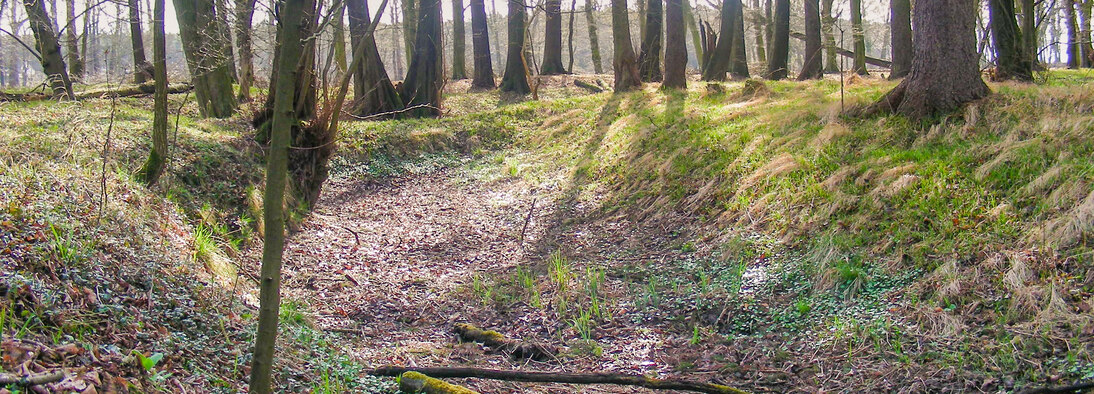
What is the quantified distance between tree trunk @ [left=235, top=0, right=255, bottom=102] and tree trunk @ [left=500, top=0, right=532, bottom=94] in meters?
6.92

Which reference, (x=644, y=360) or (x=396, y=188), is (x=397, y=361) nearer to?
(x=644, y=360)

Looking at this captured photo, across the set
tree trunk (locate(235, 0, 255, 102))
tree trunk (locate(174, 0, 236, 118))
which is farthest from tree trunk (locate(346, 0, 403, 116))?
tree trunk (locate(174, 0, 236, 118))

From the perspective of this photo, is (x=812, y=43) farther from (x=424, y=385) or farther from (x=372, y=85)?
(x=424, y=385)

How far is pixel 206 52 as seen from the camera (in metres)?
11.0

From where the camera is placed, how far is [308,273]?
6.91 meters

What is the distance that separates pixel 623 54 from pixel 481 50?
580 centimetres

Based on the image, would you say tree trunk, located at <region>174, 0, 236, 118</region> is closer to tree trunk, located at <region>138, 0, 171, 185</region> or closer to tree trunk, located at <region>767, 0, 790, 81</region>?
tree trunk, located at <region>138, 0, 171, 185</region>

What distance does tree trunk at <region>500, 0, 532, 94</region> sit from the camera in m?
18.4

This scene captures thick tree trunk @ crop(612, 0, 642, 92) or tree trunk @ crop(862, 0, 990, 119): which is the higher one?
thick tree trunk @ crop(612, 0, 642, 92)

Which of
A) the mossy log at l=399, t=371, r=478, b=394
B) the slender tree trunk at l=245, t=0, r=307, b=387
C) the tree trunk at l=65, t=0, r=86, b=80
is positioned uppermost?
the tree trunk at l=65, t=0, r=86, b=80

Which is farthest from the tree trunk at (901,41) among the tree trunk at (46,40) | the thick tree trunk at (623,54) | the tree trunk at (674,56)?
the tree trunk at (46,40)

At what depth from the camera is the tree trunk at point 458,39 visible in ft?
70.9

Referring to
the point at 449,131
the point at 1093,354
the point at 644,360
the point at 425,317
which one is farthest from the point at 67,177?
the point at 449,131

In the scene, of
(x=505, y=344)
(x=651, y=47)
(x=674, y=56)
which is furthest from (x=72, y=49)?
(x=505, y=344)
